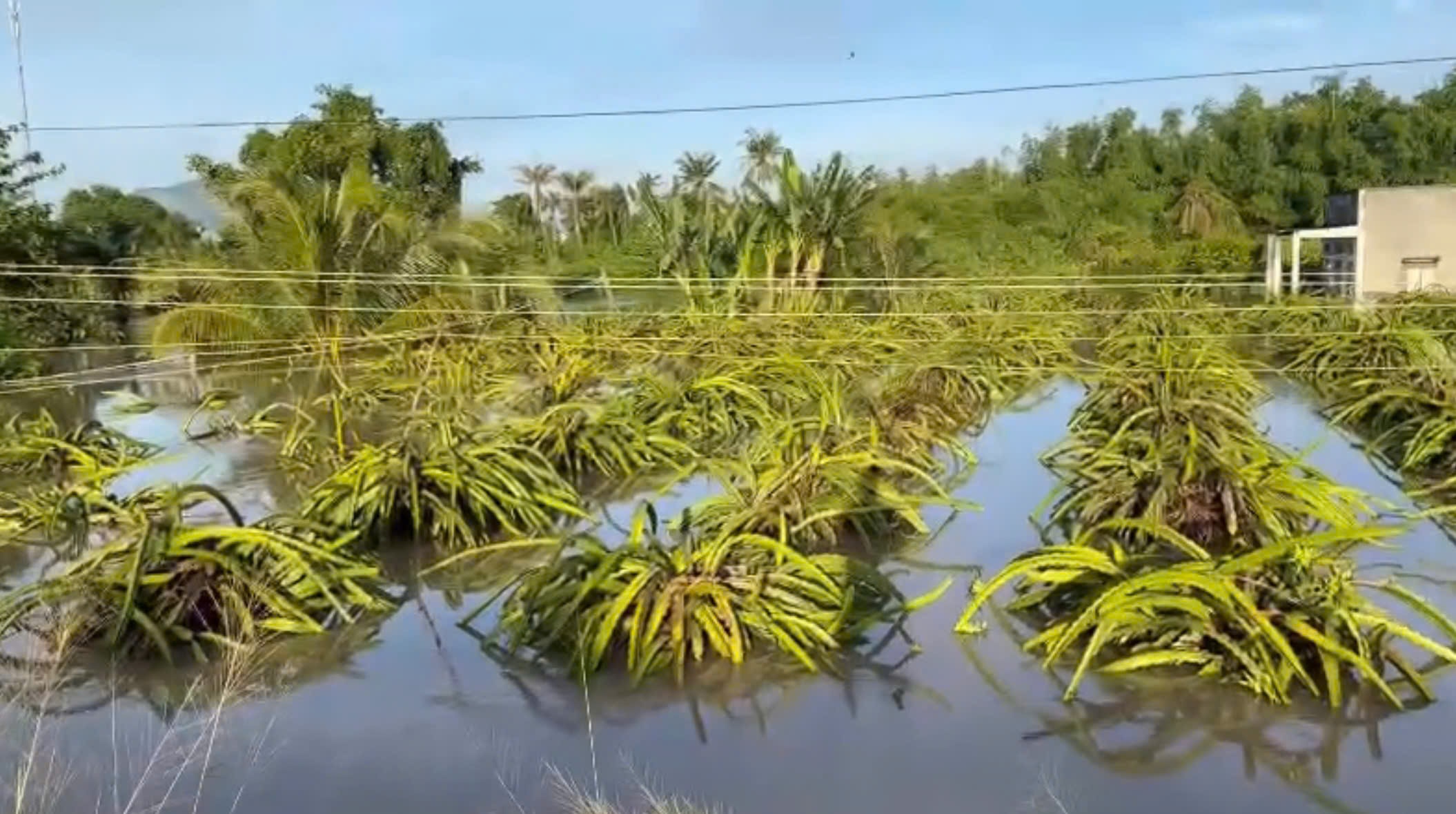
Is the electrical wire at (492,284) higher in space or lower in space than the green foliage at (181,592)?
higher

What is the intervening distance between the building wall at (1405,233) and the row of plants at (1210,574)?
13.4m

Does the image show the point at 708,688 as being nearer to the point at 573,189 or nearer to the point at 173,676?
the point at 173,676

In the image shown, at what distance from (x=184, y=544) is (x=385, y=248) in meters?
8.08

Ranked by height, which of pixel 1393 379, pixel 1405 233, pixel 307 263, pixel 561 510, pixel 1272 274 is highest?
pixel 307 263

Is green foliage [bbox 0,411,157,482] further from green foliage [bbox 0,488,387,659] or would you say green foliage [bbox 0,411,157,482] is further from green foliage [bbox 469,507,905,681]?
green foliage [bbox 469,507,905,681]

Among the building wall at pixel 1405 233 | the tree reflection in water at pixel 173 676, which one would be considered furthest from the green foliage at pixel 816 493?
the building wall at pixel 1405 233

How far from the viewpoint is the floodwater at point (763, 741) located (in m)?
3.55

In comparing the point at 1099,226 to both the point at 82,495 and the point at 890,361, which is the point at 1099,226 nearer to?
the point at 890,361

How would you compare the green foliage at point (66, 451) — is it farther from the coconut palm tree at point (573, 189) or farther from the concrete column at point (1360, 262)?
the coconut palm tree at point (573, 189)

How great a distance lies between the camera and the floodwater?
11.6 ft

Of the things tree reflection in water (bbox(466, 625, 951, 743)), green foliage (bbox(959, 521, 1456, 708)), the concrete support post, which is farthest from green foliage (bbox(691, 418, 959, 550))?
the concrete support post

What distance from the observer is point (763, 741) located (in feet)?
13.0

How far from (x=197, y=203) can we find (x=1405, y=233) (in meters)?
16.4

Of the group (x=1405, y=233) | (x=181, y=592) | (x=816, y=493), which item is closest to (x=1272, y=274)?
(x=1405, y=233)
